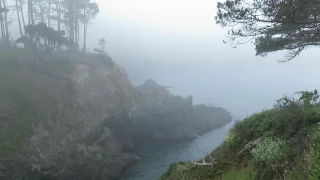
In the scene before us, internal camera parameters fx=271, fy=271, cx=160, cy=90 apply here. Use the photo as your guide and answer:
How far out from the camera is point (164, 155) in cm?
4169

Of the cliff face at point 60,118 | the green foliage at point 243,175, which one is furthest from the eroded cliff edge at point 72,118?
the green foliage at point 243,175

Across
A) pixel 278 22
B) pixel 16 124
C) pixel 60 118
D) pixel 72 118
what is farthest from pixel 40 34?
pixel 278 22

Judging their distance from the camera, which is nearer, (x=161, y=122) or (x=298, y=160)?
(x=298, y=160)

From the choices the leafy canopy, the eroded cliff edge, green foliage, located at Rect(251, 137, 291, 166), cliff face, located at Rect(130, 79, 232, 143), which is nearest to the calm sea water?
the eroded cliff edge

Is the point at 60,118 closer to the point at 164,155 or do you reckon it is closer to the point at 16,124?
the point at 16,124

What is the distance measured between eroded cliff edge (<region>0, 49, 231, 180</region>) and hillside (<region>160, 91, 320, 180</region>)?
25.0m

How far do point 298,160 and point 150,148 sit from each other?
39707 mm

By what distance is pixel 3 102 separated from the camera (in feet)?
107

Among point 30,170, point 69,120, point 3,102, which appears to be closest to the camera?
point 30,170

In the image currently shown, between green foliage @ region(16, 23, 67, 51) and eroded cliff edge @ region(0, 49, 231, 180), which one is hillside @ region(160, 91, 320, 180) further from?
green foliage @ region(16, 23, 67, 51)

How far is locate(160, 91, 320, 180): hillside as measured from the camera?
18.5 feet

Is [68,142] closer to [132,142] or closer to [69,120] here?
[69,120]

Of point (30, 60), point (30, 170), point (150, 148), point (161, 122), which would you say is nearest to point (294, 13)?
point (30, 170)

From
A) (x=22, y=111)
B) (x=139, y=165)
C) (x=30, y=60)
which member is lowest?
(x=139, y=165)
